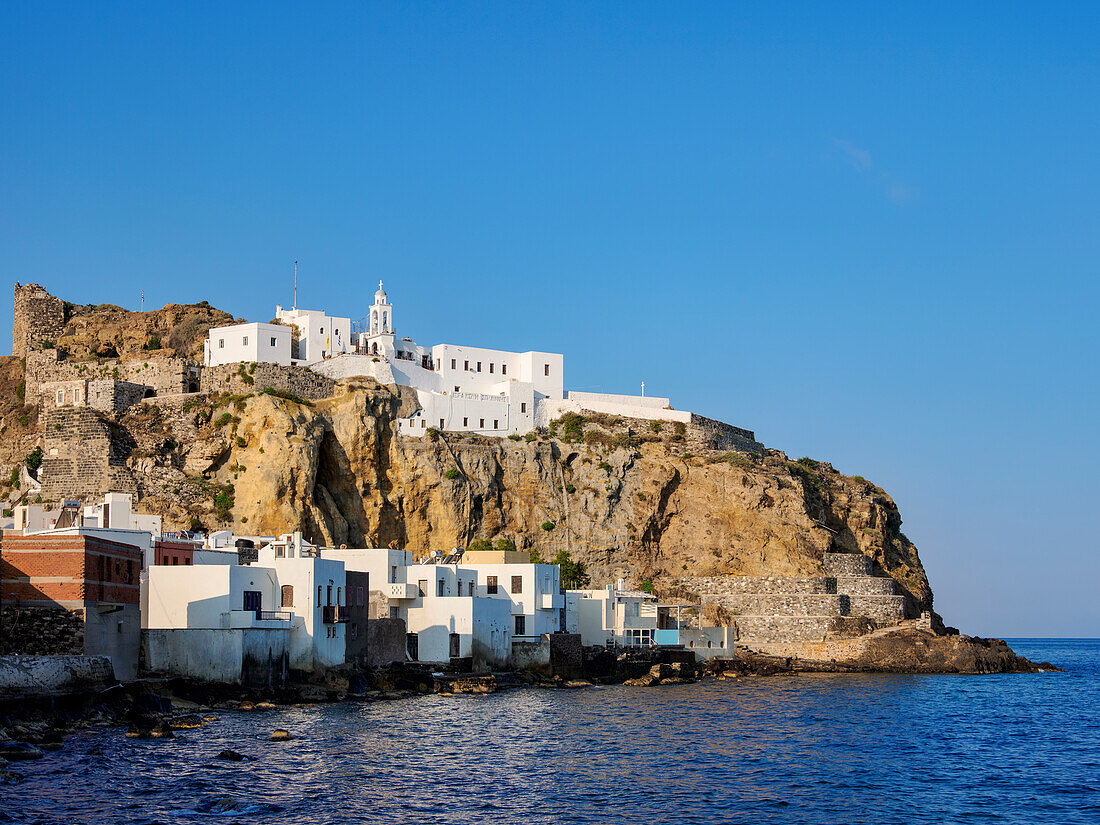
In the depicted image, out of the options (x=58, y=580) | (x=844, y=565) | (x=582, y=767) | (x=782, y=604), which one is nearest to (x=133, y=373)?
(x=58, y=580)

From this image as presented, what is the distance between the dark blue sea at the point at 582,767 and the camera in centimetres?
2867

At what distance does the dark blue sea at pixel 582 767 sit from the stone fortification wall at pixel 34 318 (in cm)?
4717

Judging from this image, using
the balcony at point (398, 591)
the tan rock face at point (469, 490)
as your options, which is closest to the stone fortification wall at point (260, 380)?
the tan rock face at point (469, 490)

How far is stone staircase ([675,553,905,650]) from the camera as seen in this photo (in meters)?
76.2

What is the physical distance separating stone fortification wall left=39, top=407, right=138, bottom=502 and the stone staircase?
3715 cm

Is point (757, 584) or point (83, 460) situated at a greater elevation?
point (83, 460)

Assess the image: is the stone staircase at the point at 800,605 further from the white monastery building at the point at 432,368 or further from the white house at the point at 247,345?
the white house at the point at 247,345

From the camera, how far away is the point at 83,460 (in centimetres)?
7100

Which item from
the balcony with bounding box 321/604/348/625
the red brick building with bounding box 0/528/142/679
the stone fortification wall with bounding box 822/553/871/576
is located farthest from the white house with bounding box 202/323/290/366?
the red brick building with bounding box 0/528/142/679

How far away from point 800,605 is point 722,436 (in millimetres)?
21364

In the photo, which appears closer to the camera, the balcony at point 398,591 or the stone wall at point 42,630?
the stone wall at point 42,630

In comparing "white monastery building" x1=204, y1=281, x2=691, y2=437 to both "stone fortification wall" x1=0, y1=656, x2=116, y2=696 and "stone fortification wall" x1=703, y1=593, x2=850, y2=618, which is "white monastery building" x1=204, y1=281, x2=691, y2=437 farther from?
"stone fortification wall" x1=0, y1=656, x2=116, y2=696

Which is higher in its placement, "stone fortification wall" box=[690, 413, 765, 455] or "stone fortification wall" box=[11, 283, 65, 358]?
"stone fortification wall" box=[11, 283, 65, 358]

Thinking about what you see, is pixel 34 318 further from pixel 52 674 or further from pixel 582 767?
pixel 582 767
